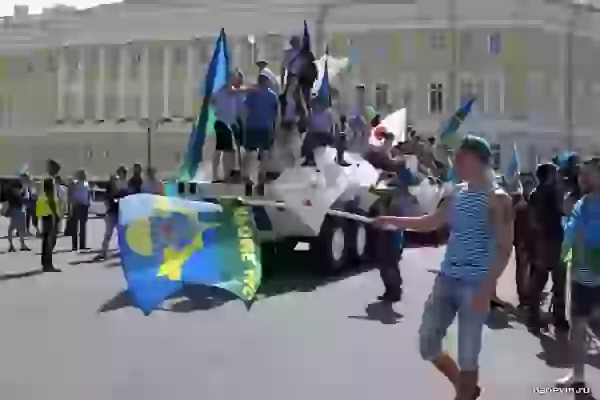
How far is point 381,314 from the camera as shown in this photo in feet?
36.5

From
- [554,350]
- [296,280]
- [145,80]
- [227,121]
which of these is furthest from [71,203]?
[145,80]

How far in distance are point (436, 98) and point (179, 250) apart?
5603 centimetres

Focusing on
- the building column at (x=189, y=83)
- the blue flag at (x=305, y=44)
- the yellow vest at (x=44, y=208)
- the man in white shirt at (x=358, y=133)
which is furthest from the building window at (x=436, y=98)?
the blue flag at (x=305, y=44)

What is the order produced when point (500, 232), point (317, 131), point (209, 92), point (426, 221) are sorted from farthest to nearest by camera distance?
point (317, 131)
point (209, 92)
point (426, 221)
point (500, 232)

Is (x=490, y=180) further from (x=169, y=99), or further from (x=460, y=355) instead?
(x=169, y=99)

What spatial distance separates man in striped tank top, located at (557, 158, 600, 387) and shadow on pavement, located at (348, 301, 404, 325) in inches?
138

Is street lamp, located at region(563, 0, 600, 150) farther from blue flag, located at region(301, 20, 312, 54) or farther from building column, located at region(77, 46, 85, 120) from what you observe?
blue flag, located at region(301, 20, 312, 54)

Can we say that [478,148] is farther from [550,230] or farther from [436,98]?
[436,98]

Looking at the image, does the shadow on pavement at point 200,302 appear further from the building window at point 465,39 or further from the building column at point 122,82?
the building column at point 122,82

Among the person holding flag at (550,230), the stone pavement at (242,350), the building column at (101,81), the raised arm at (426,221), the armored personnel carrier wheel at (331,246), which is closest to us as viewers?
the raised arm at (426,221)

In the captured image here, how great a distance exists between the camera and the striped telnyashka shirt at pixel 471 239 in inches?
→ 229

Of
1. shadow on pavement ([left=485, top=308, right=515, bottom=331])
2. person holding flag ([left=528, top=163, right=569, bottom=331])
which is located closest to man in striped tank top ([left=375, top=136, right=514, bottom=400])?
person holding flag ([left=528, top=163, right=569, bottom=331])

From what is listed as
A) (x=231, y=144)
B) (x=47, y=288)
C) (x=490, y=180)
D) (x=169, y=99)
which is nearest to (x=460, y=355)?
(x=490, y=180)

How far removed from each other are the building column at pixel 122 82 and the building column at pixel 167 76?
9.26ft
